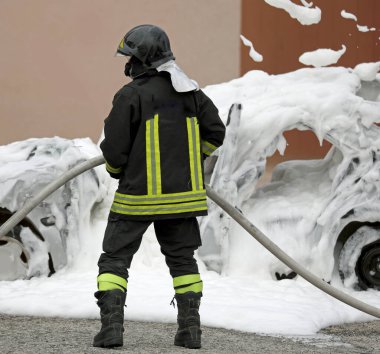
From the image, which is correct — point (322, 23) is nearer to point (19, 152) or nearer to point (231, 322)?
point (19, 152)

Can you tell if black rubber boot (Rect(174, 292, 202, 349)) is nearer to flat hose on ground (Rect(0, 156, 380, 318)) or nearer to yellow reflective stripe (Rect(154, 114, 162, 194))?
yellow reflective stripe (Rect(154, 114, 162, 194))

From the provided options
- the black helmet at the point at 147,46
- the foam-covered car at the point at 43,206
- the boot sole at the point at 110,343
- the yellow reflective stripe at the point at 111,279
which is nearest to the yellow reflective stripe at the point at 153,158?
the black helmet at the point at 147,46

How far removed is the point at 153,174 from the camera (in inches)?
159

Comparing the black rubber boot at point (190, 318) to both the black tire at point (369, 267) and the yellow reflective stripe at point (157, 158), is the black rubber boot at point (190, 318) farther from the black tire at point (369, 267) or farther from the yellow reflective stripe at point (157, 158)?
the black tire at point (369, 267)

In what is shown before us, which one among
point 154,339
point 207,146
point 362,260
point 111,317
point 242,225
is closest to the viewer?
point 111,317

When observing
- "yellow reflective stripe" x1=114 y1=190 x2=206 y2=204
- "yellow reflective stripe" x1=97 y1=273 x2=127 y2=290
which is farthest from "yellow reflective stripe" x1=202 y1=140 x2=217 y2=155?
"yellow reflective stripe" x1=97 y1=273 x2=127 y2=290

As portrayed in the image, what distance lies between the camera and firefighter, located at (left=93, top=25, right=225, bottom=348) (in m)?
4.03

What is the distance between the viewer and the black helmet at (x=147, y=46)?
406 centimetres

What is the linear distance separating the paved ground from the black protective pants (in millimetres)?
315

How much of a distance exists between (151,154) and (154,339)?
2.74ft

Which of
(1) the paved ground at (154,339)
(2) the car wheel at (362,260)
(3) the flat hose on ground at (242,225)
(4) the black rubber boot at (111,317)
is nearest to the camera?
(4) the black rubber boot at (111,317)

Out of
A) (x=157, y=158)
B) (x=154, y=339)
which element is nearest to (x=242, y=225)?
(x=154, y=339)

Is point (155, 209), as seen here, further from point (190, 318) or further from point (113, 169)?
point (190, 318)

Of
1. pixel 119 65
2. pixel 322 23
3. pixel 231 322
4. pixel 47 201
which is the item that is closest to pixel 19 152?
pixel 47 201
